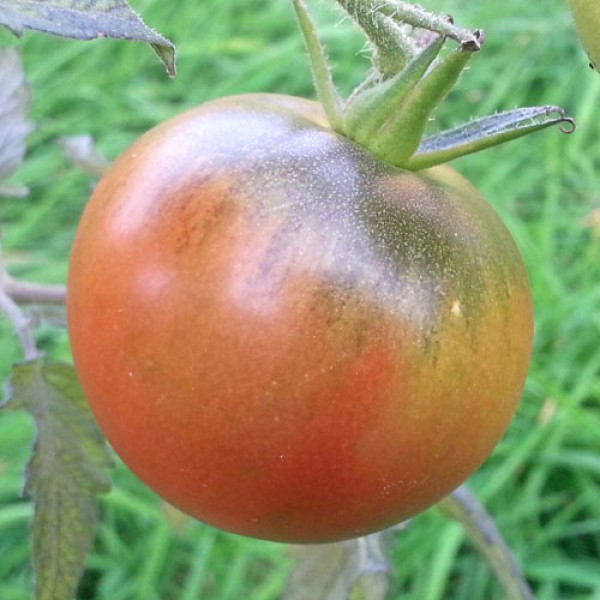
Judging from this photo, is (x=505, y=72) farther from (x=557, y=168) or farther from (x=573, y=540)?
(x=573, y=540)

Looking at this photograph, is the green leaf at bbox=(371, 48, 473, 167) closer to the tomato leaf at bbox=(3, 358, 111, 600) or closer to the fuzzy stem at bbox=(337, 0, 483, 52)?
→ the fuzzy stem at bbox=(337, 0, 483, 52)

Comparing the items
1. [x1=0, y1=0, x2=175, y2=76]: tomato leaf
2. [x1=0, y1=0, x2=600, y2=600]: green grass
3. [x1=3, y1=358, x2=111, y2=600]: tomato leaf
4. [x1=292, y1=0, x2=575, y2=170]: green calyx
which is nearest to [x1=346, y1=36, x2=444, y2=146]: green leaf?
[x1=292, y1=0, x2=575, y2=170]: green calyx

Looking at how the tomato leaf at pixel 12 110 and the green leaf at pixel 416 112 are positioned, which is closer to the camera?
the green leaf at pixel 416 112

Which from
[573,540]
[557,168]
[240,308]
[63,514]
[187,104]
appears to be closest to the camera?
[240,308]

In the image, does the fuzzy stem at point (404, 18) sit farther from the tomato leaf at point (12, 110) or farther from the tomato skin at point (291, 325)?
the tomato leaf at point (12, 110)

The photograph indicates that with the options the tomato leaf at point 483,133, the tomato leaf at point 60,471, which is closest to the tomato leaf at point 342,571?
the tomato leaf at point 60,471

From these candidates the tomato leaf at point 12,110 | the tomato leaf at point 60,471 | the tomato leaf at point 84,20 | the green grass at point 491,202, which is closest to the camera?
the tomato leaf at point 84,20

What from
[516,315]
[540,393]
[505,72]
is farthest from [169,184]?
[505,72]
